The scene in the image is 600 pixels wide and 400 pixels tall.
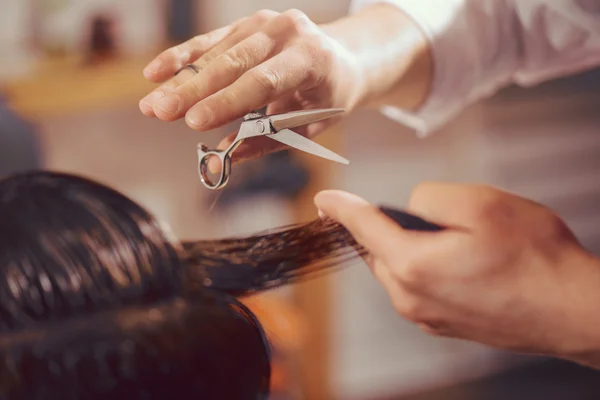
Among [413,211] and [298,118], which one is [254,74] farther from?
[413,211]

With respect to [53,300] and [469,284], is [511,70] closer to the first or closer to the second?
[469,284]

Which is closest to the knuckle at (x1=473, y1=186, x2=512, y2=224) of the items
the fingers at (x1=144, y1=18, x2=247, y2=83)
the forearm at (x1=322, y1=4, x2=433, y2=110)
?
the forearm at (x1=322, y1=4, x2=433, y2=110)

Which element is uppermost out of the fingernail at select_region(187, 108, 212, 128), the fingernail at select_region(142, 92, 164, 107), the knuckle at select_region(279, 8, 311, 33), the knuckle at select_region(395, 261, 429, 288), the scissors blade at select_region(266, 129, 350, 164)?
the knuckle at select_region(279, 8, 311, 33)

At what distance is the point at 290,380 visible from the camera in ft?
3.01

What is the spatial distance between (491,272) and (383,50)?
0.56 feet

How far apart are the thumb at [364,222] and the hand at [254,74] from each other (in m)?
0.05

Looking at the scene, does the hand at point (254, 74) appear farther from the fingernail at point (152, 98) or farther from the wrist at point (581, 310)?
the wrist at point (581, 310)

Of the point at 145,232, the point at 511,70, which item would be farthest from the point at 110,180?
the point at 511,70

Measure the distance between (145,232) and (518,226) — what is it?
25 cm

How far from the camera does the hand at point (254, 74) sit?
41 centimetres

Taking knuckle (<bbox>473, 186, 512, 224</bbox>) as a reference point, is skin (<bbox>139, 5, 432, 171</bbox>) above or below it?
above

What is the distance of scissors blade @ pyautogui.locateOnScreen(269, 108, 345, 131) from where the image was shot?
42 cm

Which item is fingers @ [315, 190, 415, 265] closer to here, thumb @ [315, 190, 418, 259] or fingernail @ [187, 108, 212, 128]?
thumb @ [315, 190, 418, 259]

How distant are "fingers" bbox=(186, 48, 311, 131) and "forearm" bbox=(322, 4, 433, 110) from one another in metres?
0.06
